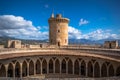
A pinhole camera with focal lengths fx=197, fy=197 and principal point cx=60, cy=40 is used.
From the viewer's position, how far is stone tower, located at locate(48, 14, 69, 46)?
58594 mm

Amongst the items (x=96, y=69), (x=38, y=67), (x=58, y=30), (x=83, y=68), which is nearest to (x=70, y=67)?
(x=83, y=68)

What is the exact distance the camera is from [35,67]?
149ft

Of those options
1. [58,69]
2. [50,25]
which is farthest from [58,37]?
[58,69]

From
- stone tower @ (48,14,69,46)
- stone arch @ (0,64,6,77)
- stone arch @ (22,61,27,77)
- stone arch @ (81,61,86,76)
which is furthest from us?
stone tower @ (48,14,69,46)

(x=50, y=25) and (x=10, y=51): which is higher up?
(x=50, y=25)

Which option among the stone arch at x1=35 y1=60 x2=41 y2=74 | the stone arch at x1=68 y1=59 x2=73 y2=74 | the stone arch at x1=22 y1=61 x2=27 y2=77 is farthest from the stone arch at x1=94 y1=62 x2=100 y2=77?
the stone arch at x1=22 y1=61 x2=27 y2=77

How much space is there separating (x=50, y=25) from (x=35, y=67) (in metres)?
18.3

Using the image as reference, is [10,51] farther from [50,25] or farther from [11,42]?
[50,25]

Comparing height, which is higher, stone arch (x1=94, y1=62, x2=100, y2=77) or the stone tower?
the stone tower

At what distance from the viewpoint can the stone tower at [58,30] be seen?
5859cm

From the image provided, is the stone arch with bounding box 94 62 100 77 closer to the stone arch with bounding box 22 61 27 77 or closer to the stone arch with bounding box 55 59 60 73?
the stone arch with bounding box 55 59 60 73

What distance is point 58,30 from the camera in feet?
193

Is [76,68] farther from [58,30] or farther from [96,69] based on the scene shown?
[58,30]

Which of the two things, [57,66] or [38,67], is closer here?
[38,67]
